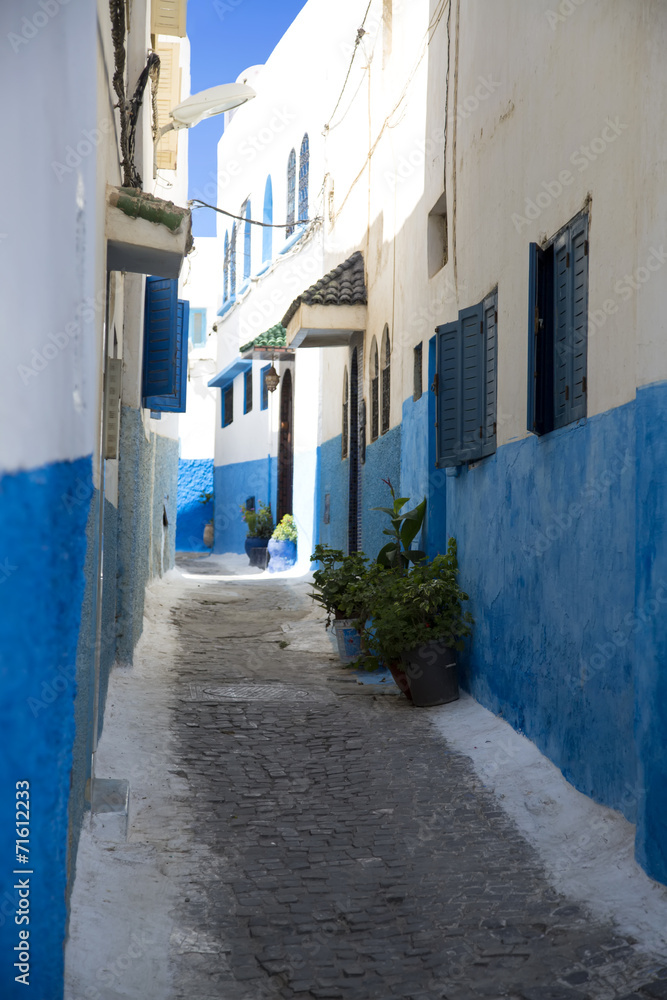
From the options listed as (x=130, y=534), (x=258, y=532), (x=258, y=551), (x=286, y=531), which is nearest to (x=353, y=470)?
(x=286, y=531)

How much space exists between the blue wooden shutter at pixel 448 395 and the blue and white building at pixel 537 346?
0.03 metres

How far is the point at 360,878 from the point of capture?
188 inches

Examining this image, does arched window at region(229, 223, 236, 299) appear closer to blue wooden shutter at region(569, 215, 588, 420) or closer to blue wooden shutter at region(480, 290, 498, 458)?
blue wooden shutter at region(480, 290, 498, 458)

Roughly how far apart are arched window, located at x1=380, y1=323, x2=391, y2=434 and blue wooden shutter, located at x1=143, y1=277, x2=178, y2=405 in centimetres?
315

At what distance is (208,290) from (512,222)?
27807 mm

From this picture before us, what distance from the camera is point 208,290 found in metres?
33.8

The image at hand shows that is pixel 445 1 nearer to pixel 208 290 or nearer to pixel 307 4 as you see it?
pixel 307 4

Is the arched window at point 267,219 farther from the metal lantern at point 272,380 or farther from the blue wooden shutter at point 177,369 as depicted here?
the blue wooden shutter at point 177,369

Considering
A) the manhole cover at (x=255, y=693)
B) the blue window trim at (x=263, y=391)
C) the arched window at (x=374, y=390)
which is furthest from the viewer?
the blue window trim at (x=263, y=391)

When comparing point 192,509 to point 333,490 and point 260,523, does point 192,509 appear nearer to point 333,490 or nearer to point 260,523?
point 260,523

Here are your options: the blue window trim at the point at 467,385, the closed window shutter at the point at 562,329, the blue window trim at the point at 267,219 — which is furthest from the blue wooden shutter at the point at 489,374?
the blue window trim at the point at 267,219

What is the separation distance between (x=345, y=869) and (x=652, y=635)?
1.92m

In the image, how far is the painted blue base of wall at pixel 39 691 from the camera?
340cm

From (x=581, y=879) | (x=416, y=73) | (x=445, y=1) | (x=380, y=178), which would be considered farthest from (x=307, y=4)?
(x=581, y=879)
